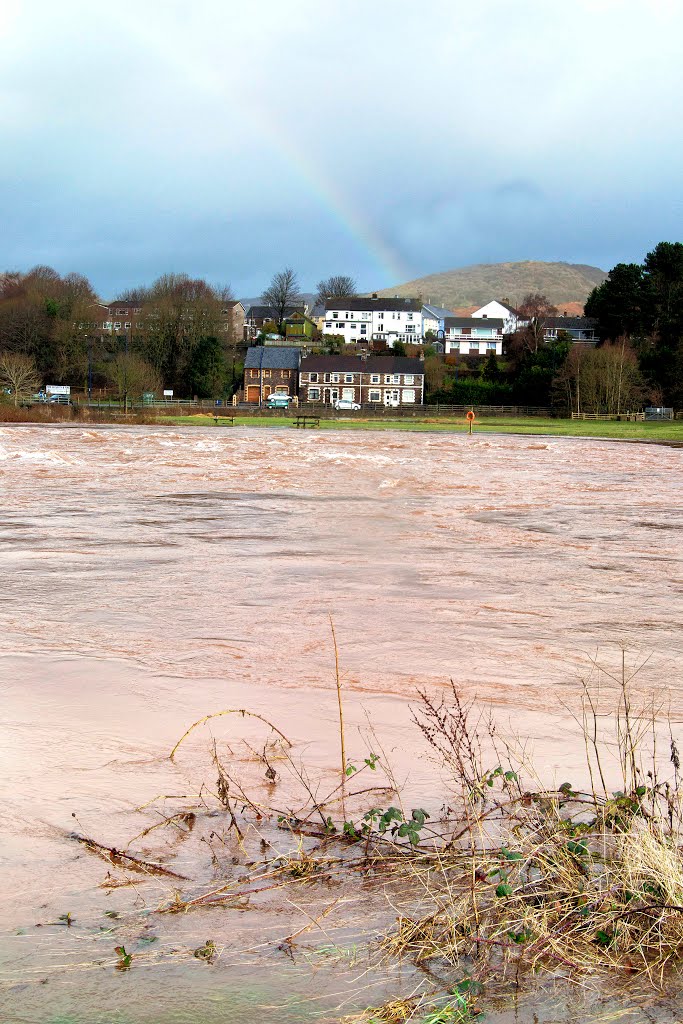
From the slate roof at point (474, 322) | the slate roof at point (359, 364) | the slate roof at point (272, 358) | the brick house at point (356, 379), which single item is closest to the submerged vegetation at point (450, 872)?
the slate roof at point (359, 364)

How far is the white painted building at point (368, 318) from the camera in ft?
561

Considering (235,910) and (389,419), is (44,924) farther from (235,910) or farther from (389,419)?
(389,419)

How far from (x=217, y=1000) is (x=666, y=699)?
5697 mm

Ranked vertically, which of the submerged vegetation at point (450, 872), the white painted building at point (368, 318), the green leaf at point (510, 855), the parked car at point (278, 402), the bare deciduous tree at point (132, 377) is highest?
the white painted building at point (368, 318)

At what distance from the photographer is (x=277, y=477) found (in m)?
34.3

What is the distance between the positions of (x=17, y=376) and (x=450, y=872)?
88.1m

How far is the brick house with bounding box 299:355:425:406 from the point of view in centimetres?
13125

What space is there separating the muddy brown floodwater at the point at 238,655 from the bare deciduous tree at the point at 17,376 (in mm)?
62436

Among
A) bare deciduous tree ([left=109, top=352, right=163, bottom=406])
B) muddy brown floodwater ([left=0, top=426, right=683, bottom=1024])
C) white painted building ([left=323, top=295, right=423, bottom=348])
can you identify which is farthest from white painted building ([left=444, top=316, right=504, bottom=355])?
muddy brown floodwater ([left=0, top=426, right=683, bottom=1024])

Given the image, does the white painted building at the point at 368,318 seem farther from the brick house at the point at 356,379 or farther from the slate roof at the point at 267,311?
the brick house at the point at 356,379

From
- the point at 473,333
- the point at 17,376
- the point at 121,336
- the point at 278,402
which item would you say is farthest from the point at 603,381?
the point at 473,333

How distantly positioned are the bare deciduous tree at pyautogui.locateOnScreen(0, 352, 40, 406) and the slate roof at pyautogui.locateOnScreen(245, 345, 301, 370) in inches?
1703

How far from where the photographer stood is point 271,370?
5330 inches

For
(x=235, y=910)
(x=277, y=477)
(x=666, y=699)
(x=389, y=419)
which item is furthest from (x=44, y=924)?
(x=389, y=419)
